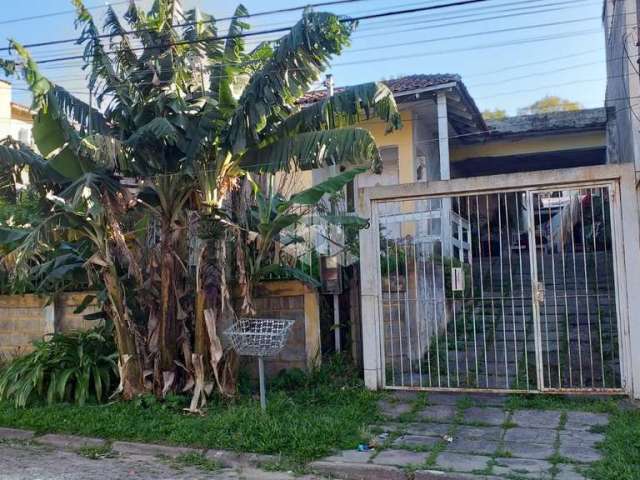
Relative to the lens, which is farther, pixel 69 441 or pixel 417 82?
pixel 417 82

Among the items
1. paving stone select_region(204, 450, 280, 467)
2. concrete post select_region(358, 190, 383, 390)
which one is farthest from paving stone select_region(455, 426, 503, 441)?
paving stone select_region(204, 450, 280, 467)

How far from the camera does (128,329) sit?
7578mm

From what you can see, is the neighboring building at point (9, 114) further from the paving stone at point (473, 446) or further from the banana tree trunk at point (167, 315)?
the paving stone at point (473, 446)

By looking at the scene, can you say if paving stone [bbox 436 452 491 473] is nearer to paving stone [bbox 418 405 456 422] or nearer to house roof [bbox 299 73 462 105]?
paving stone [bbox 418 405 456 422]

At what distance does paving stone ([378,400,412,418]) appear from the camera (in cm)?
703

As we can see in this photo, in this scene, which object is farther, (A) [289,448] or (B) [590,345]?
(B) [590,345]

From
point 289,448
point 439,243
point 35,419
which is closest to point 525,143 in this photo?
point 439,243

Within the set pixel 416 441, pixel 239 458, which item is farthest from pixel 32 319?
pixel 416 441

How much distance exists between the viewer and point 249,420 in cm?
638

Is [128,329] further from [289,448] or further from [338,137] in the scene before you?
[338,137]

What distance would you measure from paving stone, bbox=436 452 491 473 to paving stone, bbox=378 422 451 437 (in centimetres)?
63

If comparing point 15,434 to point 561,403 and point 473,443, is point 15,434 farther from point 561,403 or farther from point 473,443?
point 561,403

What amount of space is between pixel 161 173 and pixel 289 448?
12.0 ft

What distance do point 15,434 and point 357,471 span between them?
14.3ft
